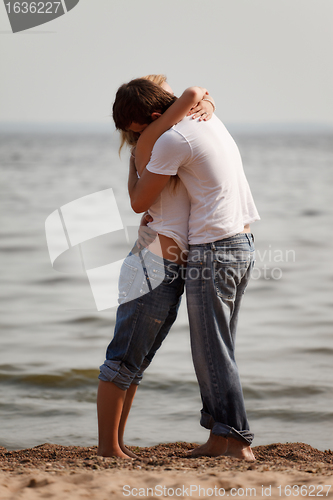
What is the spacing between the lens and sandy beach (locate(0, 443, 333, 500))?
182 cm

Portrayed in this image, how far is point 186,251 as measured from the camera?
2.34m

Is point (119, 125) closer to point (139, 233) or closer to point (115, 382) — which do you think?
point (139, 233)

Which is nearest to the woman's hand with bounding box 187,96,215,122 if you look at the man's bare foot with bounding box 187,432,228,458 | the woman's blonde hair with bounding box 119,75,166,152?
the woman's blonde hair with bounding box 119,75,166,152

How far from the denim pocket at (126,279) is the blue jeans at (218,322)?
24cm

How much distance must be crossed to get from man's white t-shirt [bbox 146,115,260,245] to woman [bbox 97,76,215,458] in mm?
58

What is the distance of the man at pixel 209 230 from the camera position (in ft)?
7.31

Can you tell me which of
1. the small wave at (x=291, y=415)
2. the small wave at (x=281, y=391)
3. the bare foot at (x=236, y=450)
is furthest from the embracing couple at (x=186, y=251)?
the small wave at (x=281, y=391)

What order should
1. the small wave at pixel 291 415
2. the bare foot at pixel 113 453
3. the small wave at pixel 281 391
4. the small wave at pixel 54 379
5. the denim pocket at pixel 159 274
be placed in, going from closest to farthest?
the denim pocket at pixel 159 274
the bare foot at pixel 113 453
the small wave at pixel 291 415
the small wave at pixel 281 391
the small wave at pixel 54 379

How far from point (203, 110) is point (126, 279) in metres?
0.80

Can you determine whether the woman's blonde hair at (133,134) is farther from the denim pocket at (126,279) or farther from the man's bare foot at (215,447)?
the man's bare foot at (215,447)

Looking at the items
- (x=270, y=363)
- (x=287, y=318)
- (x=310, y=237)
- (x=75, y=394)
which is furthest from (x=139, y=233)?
(x=310, y=237)

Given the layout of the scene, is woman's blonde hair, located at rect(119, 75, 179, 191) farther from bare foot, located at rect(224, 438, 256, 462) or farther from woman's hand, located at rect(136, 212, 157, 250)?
bare foot, located at rect(224, 438, 256, 462)

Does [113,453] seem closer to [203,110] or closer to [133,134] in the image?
[133,134]

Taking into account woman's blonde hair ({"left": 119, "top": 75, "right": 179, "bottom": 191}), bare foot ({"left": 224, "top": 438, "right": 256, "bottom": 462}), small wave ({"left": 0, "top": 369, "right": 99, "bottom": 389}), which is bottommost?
small wave ({"left": 0, "top": 369, "right": 99, "bottom": 389})
